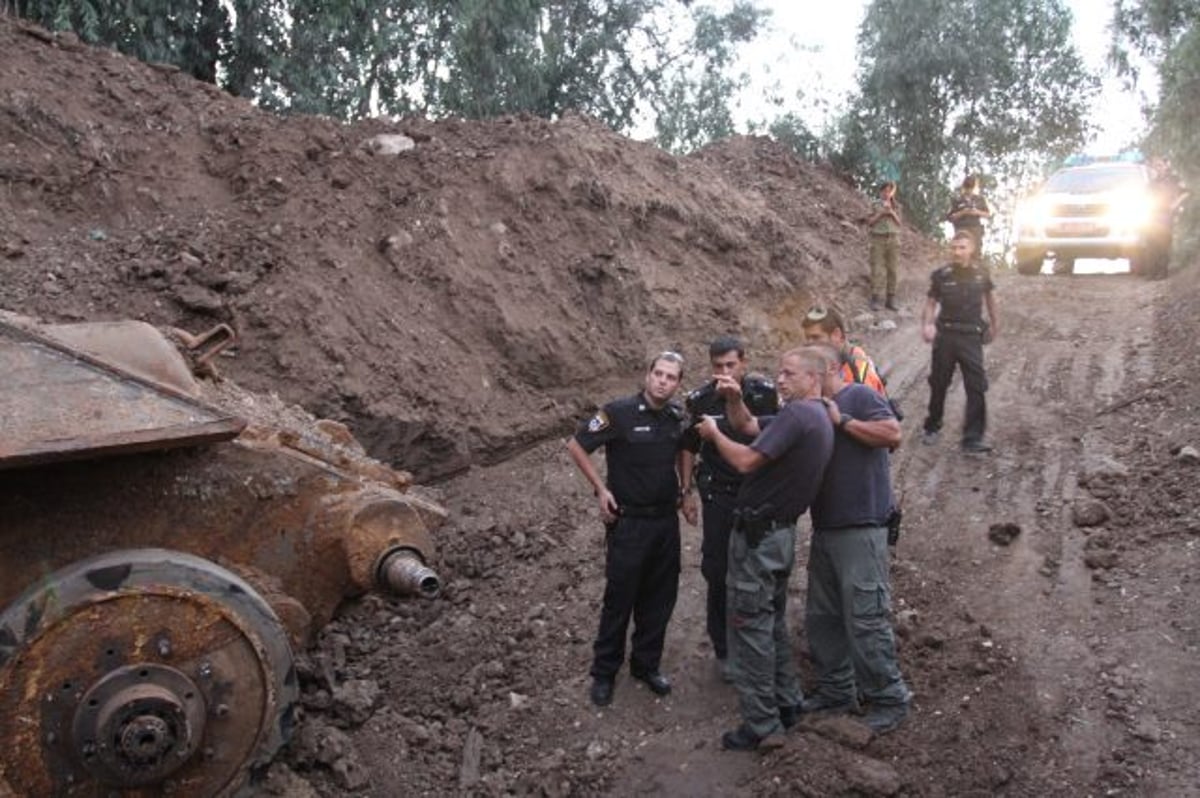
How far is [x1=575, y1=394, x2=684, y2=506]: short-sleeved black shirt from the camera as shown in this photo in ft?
16.1

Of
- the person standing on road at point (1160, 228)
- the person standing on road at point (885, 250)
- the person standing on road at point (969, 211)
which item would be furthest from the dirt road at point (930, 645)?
the person standing on road at point (1160, 228)

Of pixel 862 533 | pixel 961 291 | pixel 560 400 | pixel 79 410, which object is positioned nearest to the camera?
pixel 79 410

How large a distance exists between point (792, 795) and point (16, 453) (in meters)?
3.11

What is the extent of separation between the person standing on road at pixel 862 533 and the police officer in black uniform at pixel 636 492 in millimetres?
745

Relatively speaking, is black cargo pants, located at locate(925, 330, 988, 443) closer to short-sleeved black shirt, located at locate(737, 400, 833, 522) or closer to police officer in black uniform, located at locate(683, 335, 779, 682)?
police officer in black uniform, located at locate(683, 335, 779, 682)

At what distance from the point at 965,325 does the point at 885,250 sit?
5143mm

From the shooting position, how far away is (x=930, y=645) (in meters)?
5.17

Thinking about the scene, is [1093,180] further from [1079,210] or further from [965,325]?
[965,325]

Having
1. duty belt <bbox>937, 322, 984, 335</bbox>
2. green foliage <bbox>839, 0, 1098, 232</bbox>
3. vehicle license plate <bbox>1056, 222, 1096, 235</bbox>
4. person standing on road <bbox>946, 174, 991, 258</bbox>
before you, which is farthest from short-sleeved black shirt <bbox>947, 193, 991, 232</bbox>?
green foliage <bbox>839, 0, 1098, 232</bbox>

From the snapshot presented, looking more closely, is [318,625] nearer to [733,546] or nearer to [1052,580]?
[733,546]

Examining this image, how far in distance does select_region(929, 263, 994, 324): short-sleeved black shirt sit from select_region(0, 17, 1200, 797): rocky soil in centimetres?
110

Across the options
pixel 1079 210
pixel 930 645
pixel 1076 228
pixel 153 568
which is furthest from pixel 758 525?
pixel 1079 210

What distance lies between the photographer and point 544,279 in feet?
31.4

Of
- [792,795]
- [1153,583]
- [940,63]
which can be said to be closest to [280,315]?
[792,795]
